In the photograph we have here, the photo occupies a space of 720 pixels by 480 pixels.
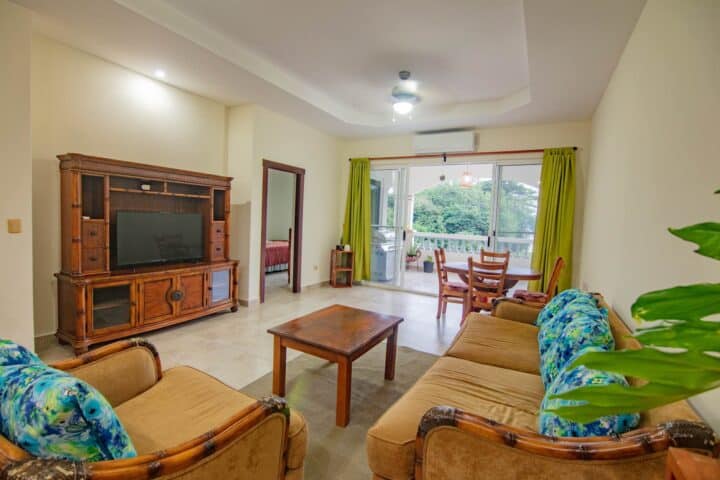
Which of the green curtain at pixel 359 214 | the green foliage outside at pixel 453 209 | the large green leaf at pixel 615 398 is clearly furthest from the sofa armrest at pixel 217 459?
the green foliage outside at pixel 453 209

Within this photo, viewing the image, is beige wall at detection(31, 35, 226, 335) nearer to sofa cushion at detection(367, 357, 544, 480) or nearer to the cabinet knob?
the cabinet knob

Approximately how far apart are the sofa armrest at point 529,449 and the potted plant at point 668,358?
74 cm

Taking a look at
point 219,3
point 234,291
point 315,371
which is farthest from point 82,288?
point 219,3

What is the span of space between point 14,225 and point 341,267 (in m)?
4.36

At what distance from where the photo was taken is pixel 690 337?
0.44m

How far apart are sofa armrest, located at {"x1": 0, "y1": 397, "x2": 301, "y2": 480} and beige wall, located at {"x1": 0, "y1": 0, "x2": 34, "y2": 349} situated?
2.49 meters

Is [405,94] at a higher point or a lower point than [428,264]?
higher

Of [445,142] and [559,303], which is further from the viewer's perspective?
[445,142]

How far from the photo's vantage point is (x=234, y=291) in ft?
14.3

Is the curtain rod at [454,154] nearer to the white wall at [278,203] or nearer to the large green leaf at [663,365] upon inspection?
the white wall at [278,203]

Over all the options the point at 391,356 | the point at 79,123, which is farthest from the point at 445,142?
the point at 79,123

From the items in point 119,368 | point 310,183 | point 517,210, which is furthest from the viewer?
point 310,183

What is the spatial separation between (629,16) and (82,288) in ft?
14.8

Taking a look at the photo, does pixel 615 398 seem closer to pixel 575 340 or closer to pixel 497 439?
pixel 497 439
